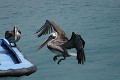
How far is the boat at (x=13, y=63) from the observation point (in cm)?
1099

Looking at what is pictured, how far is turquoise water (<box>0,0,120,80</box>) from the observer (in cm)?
1758

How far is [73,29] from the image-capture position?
82.3ft

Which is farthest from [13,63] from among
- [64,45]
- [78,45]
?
[78,45]

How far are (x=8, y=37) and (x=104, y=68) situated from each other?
20.2 feet

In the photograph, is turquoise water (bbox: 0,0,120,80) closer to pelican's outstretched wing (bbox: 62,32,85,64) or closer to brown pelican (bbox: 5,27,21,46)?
brown pelican (bbox: 5,27,21,46)

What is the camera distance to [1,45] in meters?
14.5

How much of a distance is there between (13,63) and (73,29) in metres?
13.2

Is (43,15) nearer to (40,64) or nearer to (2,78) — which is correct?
(40,64)

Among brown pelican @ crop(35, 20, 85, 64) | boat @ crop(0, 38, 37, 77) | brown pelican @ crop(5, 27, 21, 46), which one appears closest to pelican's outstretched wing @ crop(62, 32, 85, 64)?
brown pelican @ crop(35, 20, 85, 64)

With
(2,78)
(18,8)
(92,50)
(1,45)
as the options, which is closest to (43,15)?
(18,8)

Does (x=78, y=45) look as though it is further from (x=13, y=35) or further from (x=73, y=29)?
(x=73, y=29)

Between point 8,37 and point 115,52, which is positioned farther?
point 115,52

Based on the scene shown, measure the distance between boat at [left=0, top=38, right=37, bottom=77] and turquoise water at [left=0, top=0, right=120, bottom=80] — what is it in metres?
0.39

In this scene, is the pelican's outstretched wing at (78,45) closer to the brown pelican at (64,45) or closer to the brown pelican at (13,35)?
the brown pelican at (64,45)
